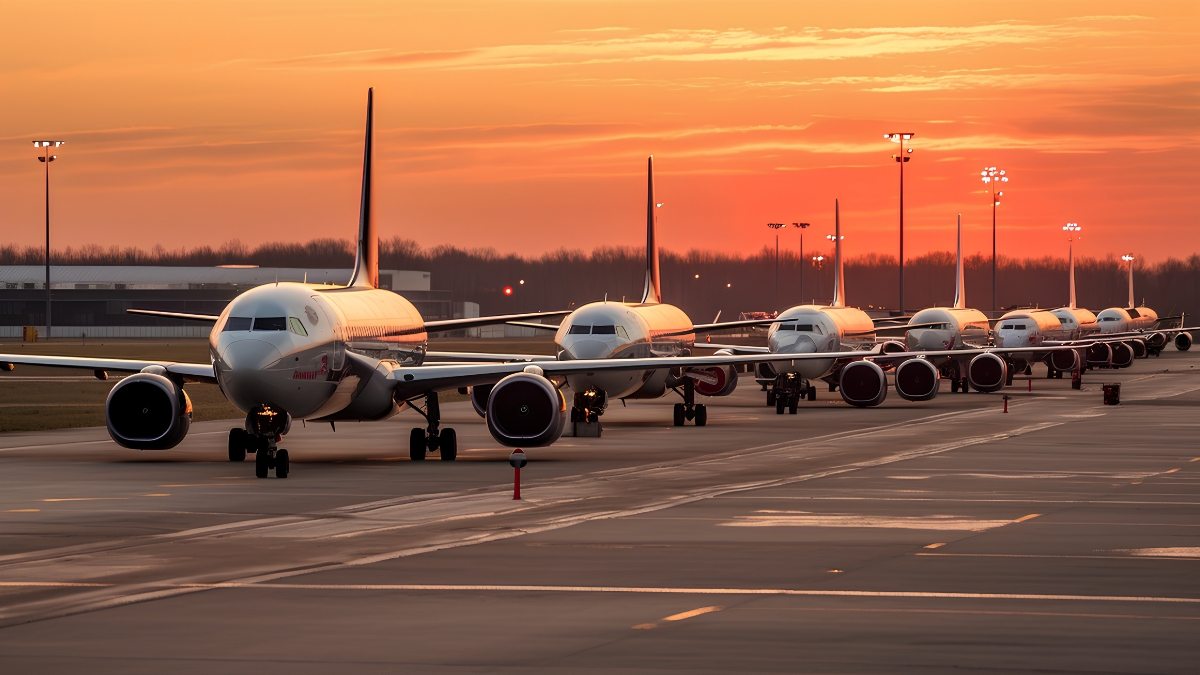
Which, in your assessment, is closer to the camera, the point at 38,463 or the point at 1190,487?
the point at 1190,487

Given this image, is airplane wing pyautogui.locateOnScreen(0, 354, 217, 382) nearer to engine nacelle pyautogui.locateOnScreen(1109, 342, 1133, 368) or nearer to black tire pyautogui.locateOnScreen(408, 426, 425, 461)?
black tire pyautogui.locateOnScreen(408, 426, 425, 461)

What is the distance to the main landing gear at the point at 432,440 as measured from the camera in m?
40.5

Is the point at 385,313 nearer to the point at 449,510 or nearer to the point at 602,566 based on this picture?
the point at 449,510

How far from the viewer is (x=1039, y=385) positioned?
92.2 metres

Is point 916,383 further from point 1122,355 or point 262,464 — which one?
point 1122,355

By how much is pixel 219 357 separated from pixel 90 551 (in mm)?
14459

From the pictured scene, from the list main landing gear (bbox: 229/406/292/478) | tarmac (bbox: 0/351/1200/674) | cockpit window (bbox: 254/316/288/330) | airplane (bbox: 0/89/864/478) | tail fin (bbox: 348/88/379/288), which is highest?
tail fin (bbox: 348/88/379/288)

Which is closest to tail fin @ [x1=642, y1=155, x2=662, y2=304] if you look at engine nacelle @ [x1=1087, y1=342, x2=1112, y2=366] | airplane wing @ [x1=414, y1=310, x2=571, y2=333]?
airplane wing @ [x1=414, y1=310, x2=571, y2=333]

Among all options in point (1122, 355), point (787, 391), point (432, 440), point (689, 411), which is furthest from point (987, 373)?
point (1122, 355)

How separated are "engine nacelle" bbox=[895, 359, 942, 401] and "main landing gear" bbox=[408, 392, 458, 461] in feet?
99.1

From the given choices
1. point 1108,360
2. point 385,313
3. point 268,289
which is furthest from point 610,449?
point 1108,360

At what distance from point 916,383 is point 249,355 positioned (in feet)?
124

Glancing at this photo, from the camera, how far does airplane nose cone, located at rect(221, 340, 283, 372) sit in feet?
121

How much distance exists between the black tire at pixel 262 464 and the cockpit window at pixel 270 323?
3022 mm
